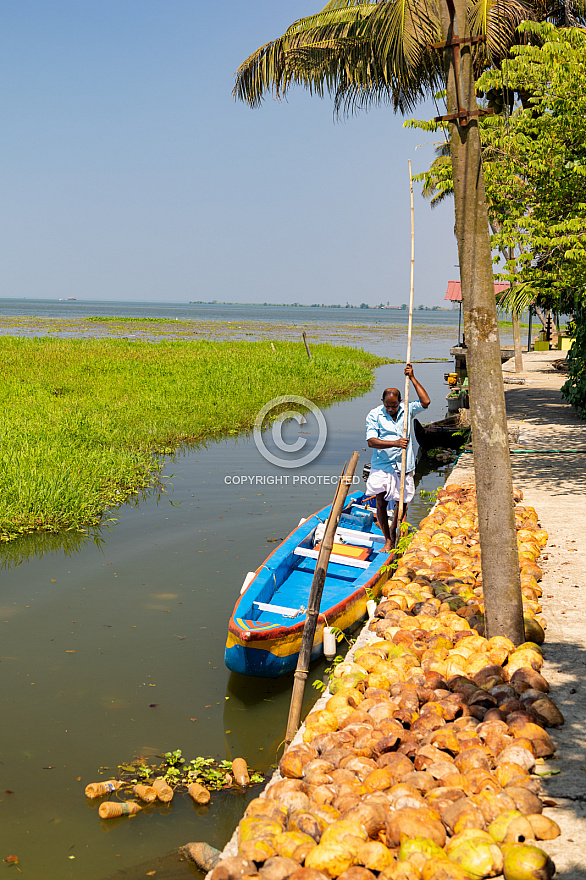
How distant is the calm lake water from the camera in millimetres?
4543

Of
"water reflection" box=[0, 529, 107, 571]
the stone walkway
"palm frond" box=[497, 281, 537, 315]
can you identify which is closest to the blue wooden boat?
the stone walkway

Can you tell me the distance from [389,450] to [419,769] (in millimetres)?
4937

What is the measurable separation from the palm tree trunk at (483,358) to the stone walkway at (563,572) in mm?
529

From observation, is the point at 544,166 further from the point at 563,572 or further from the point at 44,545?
the point at 44,545

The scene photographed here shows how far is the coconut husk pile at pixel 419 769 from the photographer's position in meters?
2.86

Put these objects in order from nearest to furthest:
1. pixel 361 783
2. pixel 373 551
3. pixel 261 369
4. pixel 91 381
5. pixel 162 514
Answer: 1. pixel 361 783
2. pixel 373 551
3. pixel 162 514
4. pixel 91 381
5. pixel 261 369

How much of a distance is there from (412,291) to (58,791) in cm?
546

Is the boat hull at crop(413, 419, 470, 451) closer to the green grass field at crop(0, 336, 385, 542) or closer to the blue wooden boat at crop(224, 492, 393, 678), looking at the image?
the green grass field at crop(0, 336, 385, 542)

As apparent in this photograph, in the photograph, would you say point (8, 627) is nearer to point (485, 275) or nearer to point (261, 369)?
point (485, 275)

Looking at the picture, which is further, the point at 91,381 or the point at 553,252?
the point at 91,381

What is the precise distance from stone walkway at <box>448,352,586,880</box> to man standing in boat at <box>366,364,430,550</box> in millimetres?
1690

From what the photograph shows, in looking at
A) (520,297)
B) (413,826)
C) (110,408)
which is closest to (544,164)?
(520,297)

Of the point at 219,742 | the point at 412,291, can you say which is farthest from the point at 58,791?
the point at 412,291

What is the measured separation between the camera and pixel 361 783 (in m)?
3.39
